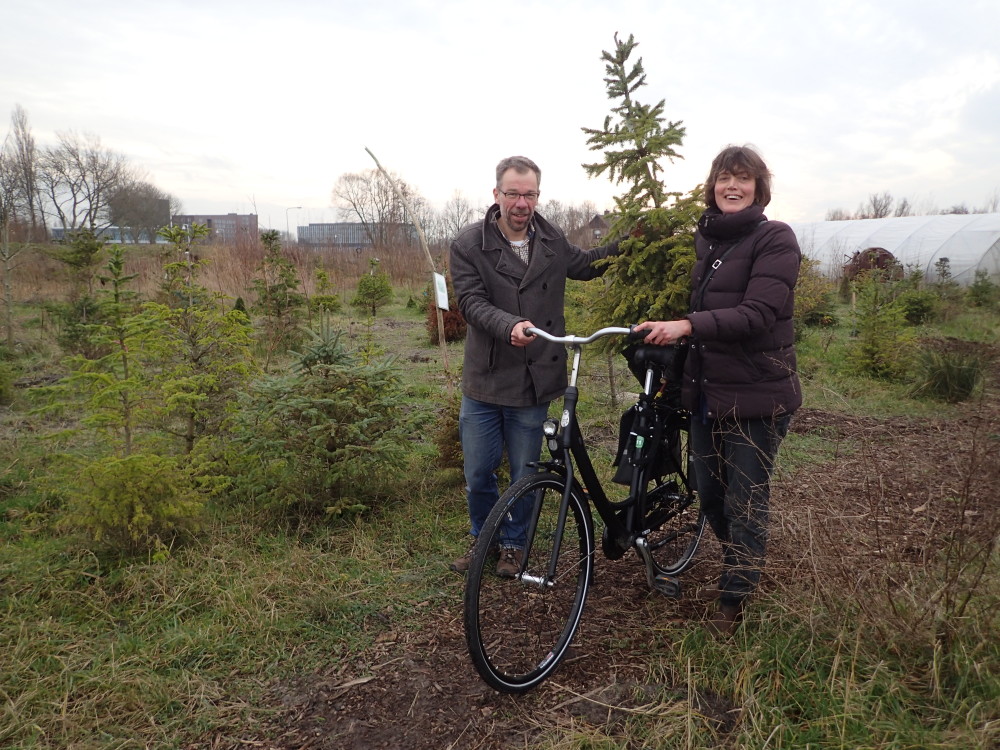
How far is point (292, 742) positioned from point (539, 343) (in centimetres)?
204

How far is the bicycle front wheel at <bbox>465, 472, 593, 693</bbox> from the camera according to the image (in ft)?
8.02

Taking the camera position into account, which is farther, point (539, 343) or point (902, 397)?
point (902, 397)

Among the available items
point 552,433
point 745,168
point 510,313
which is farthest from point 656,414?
point 745,168

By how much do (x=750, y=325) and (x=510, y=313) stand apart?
118 centimetres

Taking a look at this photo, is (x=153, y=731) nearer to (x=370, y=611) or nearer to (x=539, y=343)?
(x=370, y=611)

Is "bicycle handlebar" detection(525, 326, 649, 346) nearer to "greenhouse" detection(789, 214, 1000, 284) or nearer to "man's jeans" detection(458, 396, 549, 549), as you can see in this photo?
"man's jeans" detection(458, 396, 549, 549)

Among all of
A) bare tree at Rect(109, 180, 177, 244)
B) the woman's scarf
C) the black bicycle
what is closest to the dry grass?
the black bicycle

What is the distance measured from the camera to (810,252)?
25.3m

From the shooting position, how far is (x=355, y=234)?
138 feet

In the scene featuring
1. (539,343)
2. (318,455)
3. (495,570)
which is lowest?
(495,570)

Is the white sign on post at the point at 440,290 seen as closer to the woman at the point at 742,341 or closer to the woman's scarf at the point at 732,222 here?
the woman at the point at 742,341

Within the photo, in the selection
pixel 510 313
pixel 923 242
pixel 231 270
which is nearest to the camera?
pixel 510 313

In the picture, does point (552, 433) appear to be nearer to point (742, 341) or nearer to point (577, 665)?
point (742, 341)

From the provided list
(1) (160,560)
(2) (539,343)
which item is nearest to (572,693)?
(2) (539,343)
